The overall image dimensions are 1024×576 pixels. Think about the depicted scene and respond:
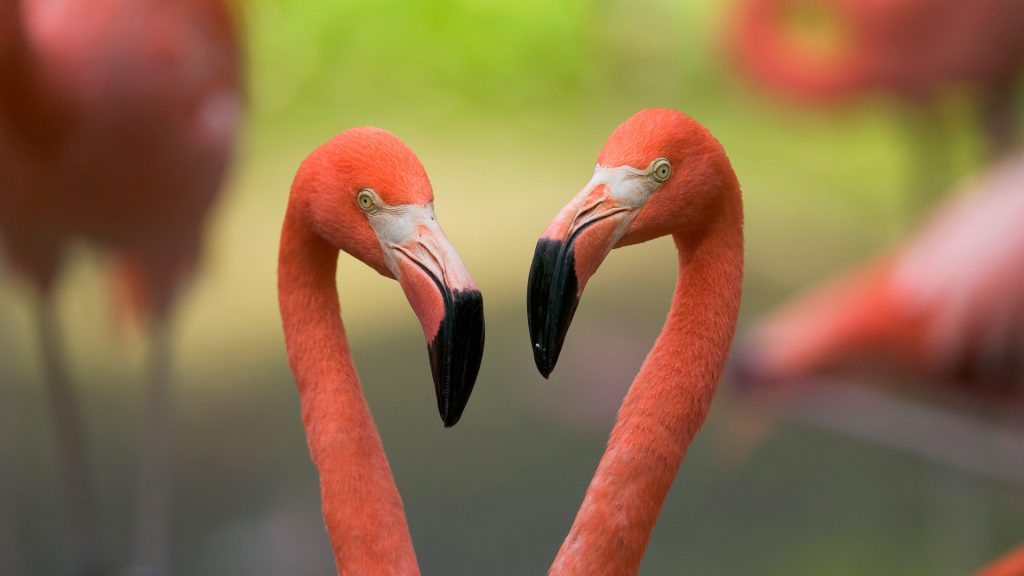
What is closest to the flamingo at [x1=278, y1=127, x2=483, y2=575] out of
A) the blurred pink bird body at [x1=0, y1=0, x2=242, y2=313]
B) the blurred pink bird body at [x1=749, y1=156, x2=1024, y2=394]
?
the blurred pink bird body at [x1=0, y1=0, x2=242, y2=313]

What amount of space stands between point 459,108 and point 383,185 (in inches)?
122

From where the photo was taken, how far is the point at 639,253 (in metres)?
3.25

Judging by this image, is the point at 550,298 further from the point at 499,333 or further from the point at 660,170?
the point at 499,333

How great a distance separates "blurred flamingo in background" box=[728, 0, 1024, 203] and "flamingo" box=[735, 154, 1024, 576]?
13.2 inches

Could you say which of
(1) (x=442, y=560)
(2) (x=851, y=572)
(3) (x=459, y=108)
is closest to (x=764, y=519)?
(2) (x=851, y=572)

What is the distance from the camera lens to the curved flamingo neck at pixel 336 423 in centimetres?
91

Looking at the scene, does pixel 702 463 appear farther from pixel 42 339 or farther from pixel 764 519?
pixel 42 339

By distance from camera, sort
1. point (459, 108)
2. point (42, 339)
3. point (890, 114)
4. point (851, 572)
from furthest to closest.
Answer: point (459, 108) < point (890, 114) < point (851, 572) < point (42, 339)

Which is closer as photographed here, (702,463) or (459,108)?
(702,463)

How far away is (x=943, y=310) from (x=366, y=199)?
1303 millimetres

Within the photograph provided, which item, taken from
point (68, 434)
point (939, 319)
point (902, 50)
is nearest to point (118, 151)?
point (68, 434)

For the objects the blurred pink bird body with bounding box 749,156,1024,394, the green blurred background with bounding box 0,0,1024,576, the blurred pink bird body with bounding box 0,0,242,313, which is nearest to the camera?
the blurred pink bird body with bounding box 0,0,242,313

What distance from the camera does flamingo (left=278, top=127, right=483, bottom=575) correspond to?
32.1 inches

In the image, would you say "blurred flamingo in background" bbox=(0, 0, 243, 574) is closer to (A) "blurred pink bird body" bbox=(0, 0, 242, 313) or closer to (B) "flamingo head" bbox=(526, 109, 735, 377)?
(A) "blurred pink bird body" bbox=(0, 0, 242, 313)
